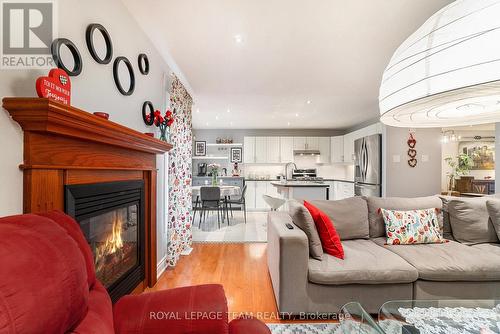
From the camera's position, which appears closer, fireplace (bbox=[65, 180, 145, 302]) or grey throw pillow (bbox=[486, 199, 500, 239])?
fireplace (bbox=[65, 180, 145, 302])

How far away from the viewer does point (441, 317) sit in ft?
4.36

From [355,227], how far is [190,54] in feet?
8.47

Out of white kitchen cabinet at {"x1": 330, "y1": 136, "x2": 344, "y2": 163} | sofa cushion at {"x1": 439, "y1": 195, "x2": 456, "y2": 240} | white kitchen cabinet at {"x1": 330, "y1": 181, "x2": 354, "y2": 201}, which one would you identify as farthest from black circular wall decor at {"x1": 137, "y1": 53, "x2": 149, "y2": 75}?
white kitchen cabinet at {"x1": 330, "y1": 136, "x2": 344, "y2": 163}

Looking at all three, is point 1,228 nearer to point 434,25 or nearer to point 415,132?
point 434,25

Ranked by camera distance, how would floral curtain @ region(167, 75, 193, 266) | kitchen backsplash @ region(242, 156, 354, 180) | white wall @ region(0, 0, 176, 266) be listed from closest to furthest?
1. white wall @ region(0, 0, 176, 266)
2. floral curtain @ region(167, 75, 193, 266)
3. kitchen backsplash @ region(242, 156, 354, 180)

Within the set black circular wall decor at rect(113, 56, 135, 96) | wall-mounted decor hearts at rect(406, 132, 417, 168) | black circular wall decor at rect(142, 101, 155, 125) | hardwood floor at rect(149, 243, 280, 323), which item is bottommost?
hardwood floor at rect(149, 243, 280, 323)

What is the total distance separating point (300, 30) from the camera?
2107mm

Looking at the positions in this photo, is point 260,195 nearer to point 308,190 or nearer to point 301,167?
point 301,167

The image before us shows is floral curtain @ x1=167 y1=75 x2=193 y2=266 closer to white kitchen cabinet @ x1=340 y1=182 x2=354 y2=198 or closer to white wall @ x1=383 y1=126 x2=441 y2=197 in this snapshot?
white wall @ x1=383 y1=126 x2=441 y2=197

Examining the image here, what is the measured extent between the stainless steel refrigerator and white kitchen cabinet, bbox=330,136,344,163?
0.90 metres

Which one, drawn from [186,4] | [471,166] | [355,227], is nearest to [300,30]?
[186,4]

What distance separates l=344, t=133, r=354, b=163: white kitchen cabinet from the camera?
6.19 m

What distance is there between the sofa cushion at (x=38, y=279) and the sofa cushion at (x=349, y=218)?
7.21 feet

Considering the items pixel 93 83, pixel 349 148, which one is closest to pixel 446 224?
pixel 93 83
